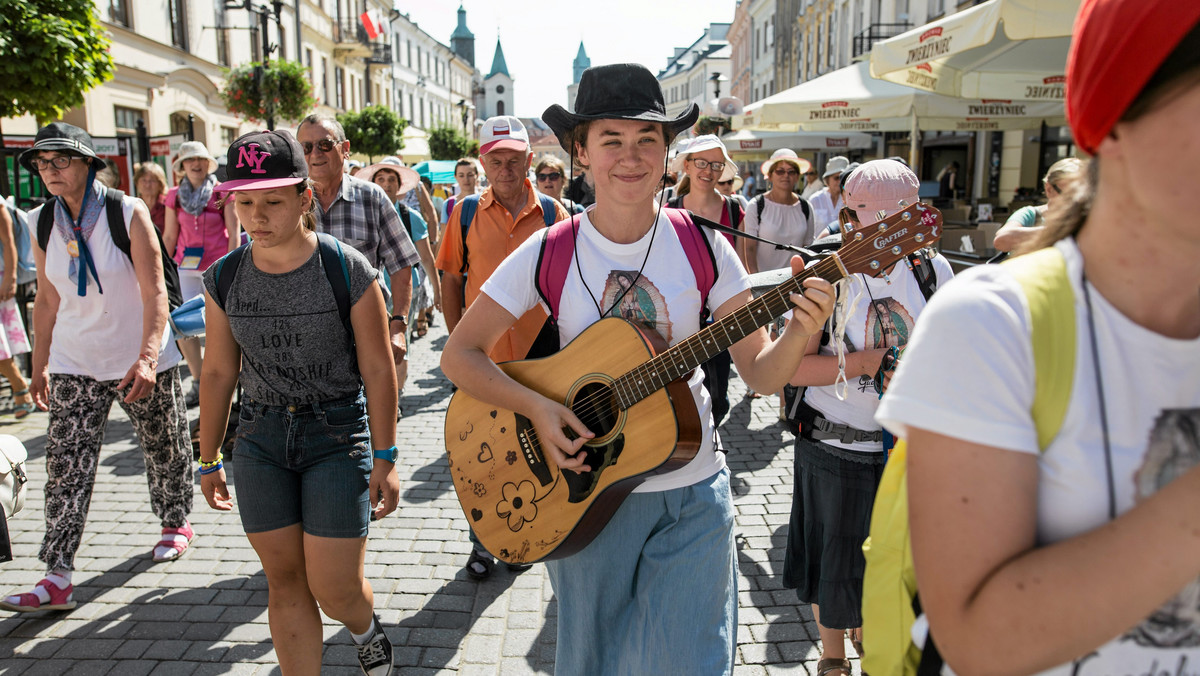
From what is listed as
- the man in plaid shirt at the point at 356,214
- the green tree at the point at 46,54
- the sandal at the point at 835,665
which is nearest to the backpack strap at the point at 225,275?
the man in plaid shirt at the point at 356,214

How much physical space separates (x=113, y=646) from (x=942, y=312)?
3727 millimetres

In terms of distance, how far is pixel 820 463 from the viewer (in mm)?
2967

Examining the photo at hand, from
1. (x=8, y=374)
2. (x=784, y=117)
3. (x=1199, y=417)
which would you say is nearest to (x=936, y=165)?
(x=784, y=117)

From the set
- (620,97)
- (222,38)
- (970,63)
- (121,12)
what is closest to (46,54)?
(620,97)

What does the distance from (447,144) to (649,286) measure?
50.8 m

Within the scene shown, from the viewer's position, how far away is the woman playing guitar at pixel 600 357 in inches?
87.4

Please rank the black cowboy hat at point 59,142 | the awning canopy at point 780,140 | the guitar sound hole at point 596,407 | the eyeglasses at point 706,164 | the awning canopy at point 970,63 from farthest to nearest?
the awning canopy at point 780,140, the awning canopy at point 970,63, the eyeglasses at point 706,164, the black cowboy hat at point 59,142, the guitar sound hole at point 596,407

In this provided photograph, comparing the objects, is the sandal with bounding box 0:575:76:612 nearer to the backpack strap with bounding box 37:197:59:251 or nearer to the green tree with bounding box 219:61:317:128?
the backpack strap with bounding box 37:197:59:251

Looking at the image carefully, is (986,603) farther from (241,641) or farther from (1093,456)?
(241,641)

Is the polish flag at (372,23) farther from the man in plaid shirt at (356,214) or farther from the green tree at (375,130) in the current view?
the man in plaid shirt at (356,214)

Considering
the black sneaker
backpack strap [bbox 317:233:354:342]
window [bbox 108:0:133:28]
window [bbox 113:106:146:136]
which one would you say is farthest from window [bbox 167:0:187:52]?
the black sneaker

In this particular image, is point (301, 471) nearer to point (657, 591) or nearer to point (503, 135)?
point (657, 591)

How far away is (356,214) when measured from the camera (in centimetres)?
449

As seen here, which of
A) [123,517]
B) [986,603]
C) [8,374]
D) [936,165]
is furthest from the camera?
[936,165]
